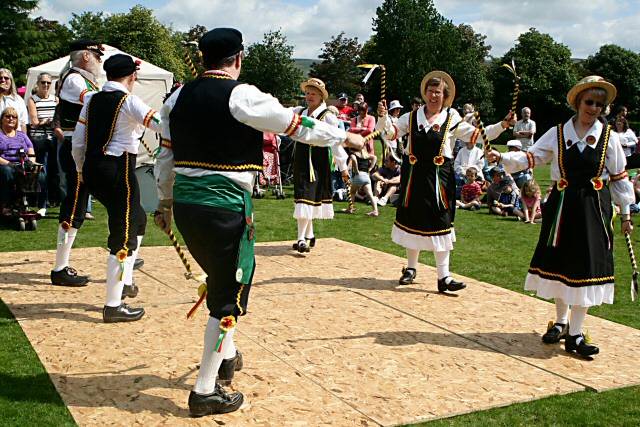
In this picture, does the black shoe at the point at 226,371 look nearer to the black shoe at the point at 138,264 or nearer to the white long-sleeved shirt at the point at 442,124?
the white long-sleeved shirt at the point at 442,124

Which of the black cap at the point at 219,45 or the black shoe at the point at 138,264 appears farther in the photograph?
the black shoe at the point at 138,264

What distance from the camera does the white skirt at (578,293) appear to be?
541 centimetres

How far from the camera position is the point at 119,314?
5.79 meters

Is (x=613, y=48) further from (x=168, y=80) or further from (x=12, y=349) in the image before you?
(x=12, y=349)

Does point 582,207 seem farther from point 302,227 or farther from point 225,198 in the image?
point 302,227

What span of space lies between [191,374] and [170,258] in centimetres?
401

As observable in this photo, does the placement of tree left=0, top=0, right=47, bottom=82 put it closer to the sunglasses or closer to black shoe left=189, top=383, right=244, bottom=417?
the sunglasses

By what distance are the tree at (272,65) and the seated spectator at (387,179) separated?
99.7ft

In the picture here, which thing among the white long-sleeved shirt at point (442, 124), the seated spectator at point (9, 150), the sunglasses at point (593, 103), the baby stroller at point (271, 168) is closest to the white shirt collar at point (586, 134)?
the sunglasses at point (593, 103)

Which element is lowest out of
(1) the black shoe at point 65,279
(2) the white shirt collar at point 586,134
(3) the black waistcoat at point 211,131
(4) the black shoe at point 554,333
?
(1) the black shoe at point 65,279

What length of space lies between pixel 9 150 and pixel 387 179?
25.3 feet

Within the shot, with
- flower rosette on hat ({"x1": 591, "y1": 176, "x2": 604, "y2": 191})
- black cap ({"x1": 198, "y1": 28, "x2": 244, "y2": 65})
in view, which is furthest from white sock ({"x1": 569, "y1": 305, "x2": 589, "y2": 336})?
black cap ({"x1": 198, "y1": 28, "x2": 244, "y2": 65})

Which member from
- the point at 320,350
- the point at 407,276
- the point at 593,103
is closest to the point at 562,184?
the point at 593,103

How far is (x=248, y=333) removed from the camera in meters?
5.70
